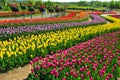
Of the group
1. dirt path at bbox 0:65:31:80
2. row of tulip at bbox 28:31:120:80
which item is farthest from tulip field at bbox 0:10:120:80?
dirt path at bbox 0:65:31:80

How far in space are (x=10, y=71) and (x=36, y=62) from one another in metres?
1.92

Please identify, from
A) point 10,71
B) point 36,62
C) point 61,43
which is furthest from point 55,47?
point 36,62

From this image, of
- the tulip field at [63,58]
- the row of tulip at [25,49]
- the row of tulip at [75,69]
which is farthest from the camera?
the row of tulip at [25,49]

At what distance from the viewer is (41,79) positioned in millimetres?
7922

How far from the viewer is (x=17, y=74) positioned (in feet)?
32.0

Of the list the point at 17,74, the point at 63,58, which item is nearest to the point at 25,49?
the point at 17,74

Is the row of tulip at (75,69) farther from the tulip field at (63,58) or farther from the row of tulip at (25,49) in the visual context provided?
the row of tulip at (25,49)

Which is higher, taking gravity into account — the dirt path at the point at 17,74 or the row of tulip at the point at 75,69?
the row of tulip at the point at 75,69

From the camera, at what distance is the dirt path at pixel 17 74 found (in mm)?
9227

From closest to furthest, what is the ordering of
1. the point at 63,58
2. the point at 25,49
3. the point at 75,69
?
the point at 75,69 < the point at 63,58 < the point at 25,49

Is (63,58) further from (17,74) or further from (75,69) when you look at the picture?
(17,74)

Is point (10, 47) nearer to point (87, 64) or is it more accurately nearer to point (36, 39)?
point (36, 39)

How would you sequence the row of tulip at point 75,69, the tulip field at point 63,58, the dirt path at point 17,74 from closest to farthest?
the row of tulip at point 75,69 → the tulip field at point 63,58 → the dirt path at point 17,74

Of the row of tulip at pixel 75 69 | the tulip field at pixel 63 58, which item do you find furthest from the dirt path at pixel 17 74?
the row of tulip at pixel 75 69
